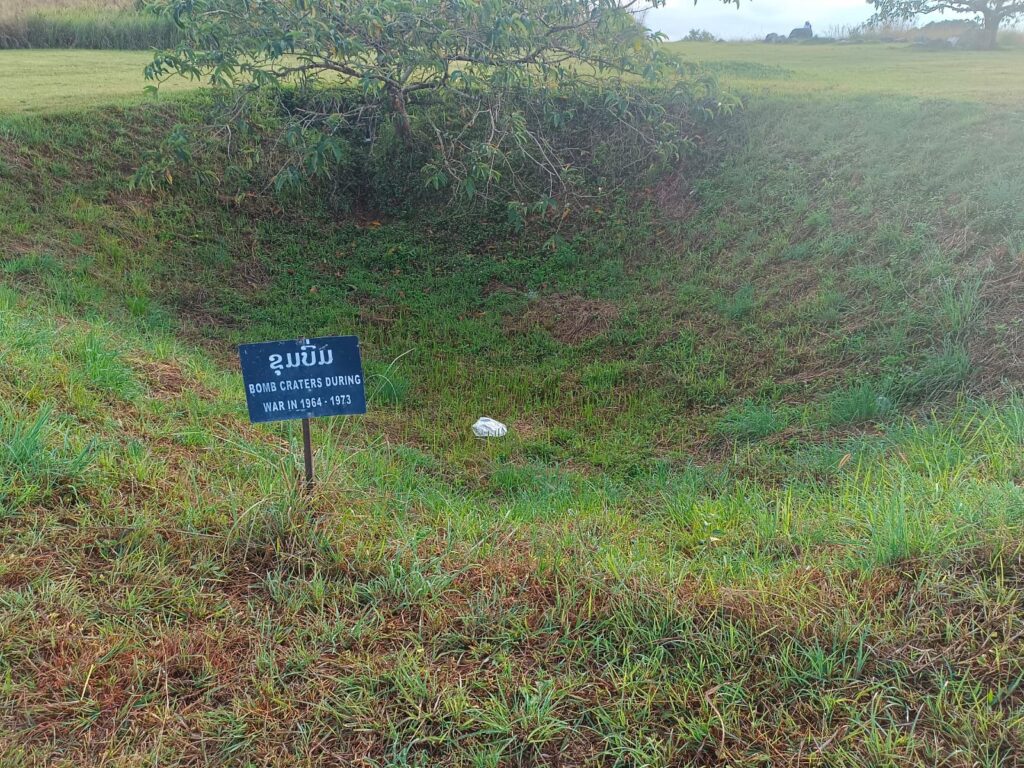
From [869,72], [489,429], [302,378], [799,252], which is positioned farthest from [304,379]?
[869,72]

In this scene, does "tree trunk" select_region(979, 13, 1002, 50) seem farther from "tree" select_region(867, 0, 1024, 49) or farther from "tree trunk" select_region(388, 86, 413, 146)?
"tree trunk" select_region(388, 86, 413, 146)

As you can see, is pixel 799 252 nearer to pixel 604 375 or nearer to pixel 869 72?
pixel 604 375

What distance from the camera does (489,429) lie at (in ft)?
17.8

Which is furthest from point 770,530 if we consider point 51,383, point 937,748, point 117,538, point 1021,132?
point 1021,132

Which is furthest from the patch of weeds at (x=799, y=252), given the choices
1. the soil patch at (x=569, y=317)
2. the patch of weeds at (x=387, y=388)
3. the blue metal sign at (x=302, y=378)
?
the blue metal sign at (x=302, y=378)

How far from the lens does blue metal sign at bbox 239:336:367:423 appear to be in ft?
10.2

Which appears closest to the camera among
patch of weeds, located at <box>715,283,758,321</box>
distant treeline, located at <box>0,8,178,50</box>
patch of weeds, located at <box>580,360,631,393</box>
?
patch of weeds, located at <box>580,360,631,393</box>

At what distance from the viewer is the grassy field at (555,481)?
222cm

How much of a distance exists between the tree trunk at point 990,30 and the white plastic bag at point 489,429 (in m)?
19.6

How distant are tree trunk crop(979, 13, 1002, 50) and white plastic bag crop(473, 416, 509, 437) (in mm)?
19640

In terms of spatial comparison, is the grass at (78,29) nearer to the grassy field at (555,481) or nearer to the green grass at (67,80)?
the green grass at (67,80)

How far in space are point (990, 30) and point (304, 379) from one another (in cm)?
2215

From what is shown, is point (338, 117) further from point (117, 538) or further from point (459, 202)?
point (117, 538)

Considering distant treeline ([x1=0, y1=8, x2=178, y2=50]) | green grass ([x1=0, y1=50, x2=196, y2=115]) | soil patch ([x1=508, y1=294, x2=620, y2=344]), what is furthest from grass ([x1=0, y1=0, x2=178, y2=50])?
soil patch ([x1=508, y1=294, x2=620, y2=344])
